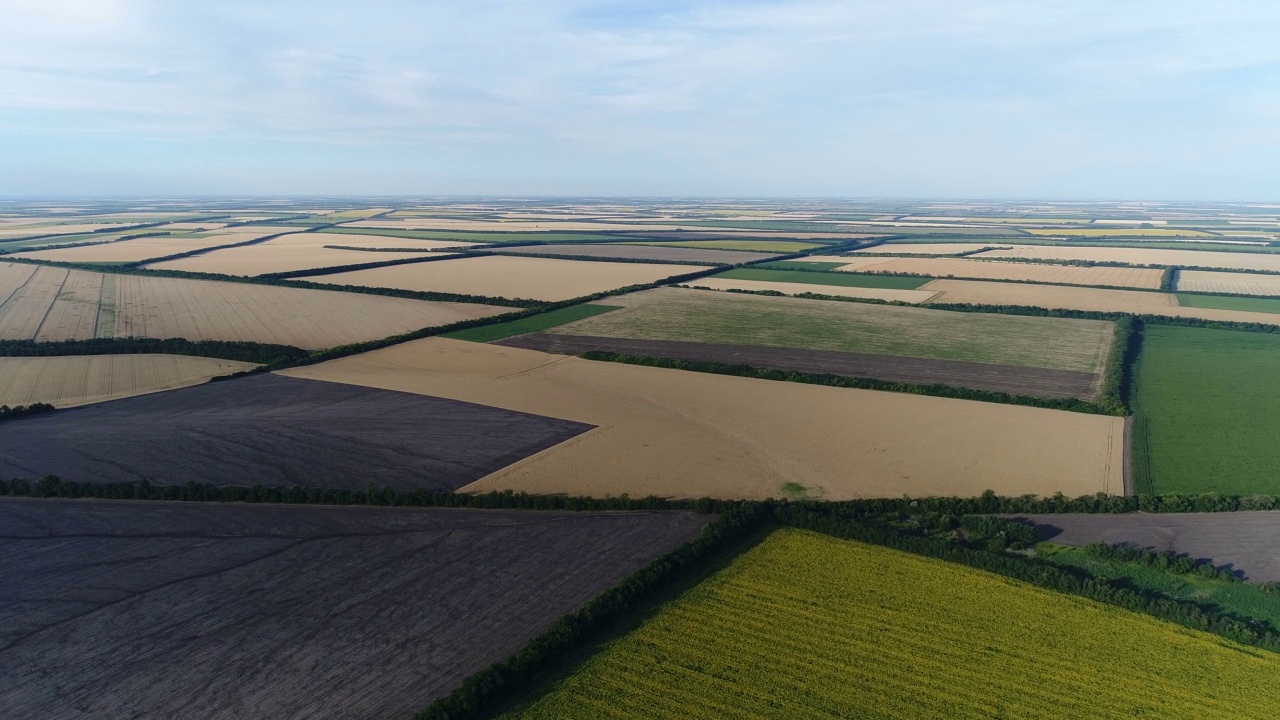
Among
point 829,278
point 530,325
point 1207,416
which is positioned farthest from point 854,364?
point 829,278

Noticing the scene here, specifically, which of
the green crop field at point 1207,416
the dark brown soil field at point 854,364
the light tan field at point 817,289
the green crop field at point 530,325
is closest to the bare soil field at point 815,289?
the light tan field at point 817,289

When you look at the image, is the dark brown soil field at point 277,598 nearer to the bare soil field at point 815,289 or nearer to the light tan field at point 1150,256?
the bare soil field at point 815,289

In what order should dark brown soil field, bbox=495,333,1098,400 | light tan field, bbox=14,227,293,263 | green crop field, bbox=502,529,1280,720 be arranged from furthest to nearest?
light tan field, bbox=14,227,293,263
dark brown soil field, bbox=495,333,1098,400
green crop field, bbox=502,529,1280,720

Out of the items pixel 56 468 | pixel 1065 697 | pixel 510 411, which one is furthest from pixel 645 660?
pixel 56 468

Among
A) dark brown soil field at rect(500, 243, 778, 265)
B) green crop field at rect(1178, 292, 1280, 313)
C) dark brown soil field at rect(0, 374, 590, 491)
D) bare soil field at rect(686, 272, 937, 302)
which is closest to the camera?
dark brown soil field at rect(0, 374, 590, 491)

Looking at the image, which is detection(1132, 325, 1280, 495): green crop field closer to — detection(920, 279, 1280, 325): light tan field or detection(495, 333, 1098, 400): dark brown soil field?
detection(495, 333, 1098, 400): dark brown soil field

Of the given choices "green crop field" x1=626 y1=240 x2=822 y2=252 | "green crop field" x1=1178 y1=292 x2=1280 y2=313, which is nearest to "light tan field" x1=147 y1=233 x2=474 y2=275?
"green crop field" x1=626 y1=240 x2=822 y2=252
